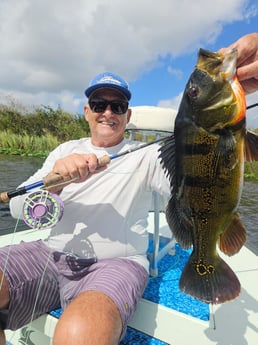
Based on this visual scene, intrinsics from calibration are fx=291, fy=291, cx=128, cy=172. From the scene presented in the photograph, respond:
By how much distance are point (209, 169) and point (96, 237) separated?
48.2 inches

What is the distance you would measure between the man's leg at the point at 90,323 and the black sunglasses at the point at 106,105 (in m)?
1.62

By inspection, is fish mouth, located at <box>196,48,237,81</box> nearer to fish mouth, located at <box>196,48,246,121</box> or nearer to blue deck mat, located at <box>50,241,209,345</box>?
fish mouth, located at <box>196,48,246,121</box>

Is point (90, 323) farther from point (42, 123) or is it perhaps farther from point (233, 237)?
point (42, 123)

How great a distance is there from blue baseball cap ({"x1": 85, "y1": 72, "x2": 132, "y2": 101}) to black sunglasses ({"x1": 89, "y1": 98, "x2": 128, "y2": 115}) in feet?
0.30

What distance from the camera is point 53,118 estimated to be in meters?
31.1

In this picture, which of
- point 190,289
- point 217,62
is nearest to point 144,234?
point 190,289

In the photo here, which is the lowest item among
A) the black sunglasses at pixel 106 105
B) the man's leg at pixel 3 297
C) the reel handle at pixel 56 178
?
the man's leg at pixel 3 297

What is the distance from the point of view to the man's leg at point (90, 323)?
155 centimetres

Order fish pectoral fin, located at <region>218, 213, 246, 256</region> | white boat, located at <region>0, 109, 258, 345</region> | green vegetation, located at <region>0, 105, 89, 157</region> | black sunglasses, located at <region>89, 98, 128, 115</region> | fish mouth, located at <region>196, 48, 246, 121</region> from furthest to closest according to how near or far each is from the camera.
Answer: green vegetation, located at <region>0, 105, 89, 157</region>, black sunglasses, located at <region>89, 98, 128, 115</region>, white boat, located at <region>0, 109, 258, 345</region>, fish pectoral fin, located at <region>218, 213, 246, 256</region>, fish mouth, located at <region>196, 48, 246, 121</region>

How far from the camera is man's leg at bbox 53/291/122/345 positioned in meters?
1.55

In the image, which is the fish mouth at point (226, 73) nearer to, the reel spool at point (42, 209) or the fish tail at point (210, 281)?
the fish tail at point (210, 281)

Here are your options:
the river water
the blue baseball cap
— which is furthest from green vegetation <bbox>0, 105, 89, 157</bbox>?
the blue baseball cap

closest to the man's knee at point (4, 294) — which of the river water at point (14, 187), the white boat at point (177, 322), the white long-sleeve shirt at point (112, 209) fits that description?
the white boat at point (177, 322)

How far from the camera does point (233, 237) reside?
4.94 feet
